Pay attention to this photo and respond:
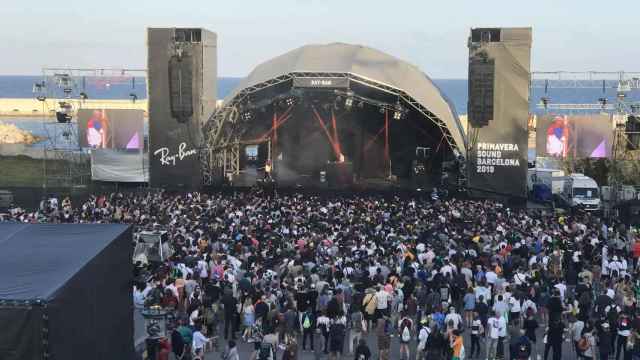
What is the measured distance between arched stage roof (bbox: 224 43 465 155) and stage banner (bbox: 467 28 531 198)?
60.0 inches

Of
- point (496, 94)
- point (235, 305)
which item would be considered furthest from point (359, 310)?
point (496, 94)

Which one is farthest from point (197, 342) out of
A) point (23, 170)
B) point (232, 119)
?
point (23, 170)

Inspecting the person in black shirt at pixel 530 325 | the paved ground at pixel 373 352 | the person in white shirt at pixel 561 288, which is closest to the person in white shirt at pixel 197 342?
the paved ground at pixel 373 352

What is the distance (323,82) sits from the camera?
29.8 metres

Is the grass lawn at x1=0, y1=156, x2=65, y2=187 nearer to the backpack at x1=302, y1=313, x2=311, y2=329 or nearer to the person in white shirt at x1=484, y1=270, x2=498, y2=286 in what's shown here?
the backpack at x1=302, y1=313, x2=311, y2=329

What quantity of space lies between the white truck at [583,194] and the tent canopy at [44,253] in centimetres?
2357

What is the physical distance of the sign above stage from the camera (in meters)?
Result: 29.7

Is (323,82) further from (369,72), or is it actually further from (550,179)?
(550,179)

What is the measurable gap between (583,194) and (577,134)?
9.43 feet

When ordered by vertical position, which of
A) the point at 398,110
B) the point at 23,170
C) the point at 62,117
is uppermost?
the point at 398,110

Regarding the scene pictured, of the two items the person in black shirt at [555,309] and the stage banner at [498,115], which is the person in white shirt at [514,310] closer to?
the person in black shirt at [555,309]

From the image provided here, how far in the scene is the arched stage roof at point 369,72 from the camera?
1194 inches

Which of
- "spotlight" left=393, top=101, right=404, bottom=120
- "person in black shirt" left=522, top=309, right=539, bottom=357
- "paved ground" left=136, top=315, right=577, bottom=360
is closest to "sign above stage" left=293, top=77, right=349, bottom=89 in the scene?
"spotlight" left=393, top=101, right=404, bottom=120

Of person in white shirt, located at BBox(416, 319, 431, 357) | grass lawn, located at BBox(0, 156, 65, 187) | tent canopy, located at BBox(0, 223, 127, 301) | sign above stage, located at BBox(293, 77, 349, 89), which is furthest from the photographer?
grass lawn, located at BBox(0, 156, 65, 187)
